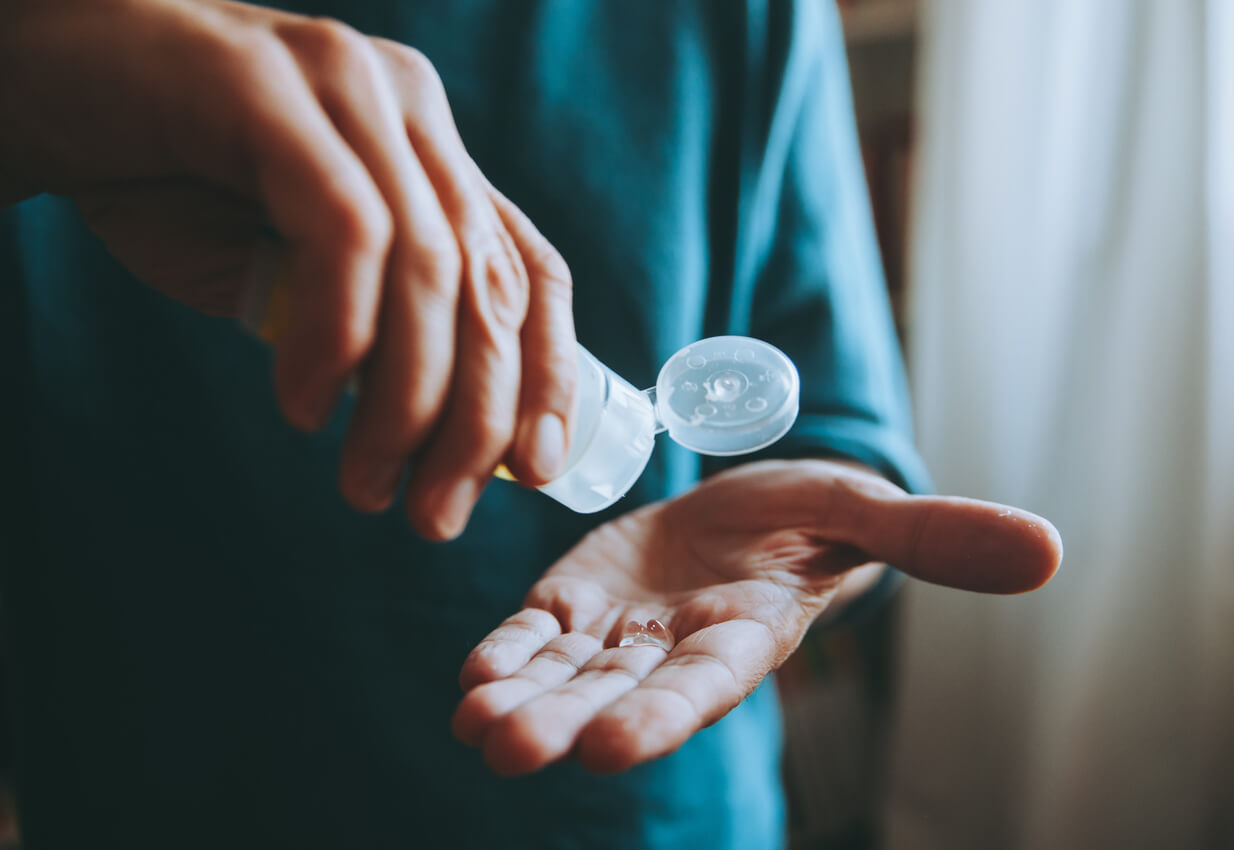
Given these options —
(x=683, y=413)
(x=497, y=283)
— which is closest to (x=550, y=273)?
(x=497, y=283)

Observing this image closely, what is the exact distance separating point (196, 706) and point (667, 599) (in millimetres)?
494

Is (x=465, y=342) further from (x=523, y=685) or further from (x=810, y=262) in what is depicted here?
(x=810, y=262)

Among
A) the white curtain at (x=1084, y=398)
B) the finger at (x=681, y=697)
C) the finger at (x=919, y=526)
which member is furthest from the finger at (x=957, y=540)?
the white curtain at (x=1084, y=398)

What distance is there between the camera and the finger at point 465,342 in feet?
1.12

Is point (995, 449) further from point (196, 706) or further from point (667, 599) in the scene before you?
point (196, 706)

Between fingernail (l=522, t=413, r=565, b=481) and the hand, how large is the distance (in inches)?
4.4

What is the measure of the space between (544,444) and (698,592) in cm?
20

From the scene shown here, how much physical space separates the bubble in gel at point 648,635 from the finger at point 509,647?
0.14ft

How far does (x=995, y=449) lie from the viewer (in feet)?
3.75

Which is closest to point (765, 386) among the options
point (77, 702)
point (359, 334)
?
point (359, 334)

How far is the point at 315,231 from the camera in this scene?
1.03 feet

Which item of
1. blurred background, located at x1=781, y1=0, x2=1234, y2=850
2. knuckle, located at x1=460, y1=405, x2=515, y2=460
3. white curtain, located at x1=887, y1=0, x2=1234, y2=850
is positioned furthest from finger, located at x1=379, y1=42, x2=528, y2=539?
white curtain, located at x1=887, y1=0, x2=1234, y2=850

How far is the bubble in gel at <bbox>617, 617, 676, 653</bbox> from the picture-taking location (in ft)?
1.54

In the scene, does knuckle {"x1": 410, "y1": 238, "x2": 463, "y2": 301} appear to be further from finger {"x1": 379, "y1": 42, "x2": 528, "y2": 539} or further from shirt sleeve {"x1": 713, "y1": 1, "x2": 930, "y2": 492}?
shirt sleeve {"x1": 713, "y1": 1, "x2": 930, "y2": 492}
